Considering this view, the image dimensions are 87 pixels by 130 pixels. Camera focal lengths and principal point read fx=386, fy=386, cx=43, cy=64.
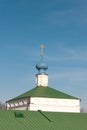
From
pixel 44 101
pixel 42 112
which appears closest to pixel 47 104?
pixel 44 101

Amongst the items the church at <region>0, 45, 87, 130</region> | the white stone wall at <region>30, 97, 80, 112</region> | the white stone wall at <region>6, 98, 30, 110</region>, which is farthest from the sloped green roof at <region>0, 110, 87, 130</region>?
the white stone wall at <region>6, 98, 30, 110</region>

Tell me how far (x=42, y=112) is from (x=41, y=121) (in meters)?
1.73

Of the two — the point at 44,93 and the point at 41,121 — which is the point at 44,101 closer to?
the point at 44,93

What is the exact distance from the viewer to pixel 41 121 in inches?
1108

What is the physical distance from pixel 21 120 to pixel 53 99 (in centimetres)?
916

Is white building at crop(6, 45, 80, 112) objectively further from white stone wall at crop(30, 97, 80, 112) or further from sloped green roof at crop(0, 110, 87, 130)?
sloped green roof at crop(0, 110, 87, 130)

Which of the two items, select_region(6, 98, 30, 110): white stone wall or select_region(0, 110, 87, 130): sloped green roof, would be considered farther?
select_region(6, 98, 30, 110): white stone wall

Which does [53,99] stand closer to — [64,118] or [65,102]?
[65,102]

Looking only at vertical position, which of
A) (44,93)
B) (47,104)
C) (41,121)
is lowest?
(41,121)

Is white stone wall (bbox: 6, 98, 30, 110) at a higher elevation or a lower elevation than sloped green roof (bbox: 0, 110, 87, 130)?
higher

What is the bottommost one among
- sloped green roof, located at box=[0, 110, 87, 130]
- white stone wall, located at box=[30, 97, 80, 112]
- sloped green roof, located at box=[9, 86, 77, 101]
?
sloped green roof, located at box=[0, 110, 87, 130]

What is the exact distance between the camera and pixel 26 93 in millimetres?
37812

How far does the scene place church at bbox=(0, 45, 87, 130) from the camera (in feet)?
89.5

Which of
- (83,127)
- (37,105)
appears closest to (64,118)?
(83,127)
